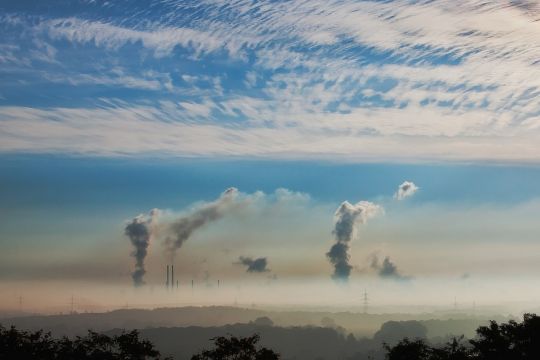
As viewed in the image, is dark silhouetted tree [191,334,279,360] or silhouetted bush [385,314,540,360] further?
dark silhouetted tree [191,334,279,360]

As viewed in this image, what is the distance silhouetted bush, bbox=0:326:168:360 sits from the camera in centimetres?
12556

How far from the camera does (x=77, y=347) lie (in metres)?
131

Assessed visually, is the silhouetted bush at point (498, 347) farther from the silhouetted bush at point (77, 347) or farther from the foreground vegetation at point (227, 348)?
the silhouetted bush at point (77, 347)

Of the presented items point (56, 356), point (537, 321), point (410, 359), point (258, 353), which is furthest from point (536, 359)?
point (56, 356)

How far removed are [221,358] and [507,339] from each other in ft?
159

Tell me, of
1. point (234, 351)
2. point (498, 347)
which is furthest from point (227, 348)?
point (498, 347)

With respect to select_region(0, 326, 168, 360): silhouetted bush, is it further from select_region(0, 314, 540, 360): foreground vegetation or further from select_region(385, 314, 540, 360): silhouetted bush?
select_region(385, 314, 540, 360): silhouetted bush

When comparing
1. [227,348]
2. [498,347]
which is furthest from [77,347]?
[498,347]

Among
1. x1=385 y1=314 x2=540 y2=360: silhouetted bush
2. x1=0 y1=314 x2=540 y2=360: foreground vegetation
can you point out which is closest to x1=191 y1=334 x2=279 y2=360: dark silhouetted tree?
x1=0 y1=314 x2=540 y2=360: foreground vegetation

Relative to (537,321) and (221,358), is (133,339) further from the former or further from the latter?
(537,321)

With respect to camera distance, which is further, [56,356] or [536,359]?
[56,356]

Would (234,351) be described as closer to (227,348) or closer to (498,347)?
(227,348)

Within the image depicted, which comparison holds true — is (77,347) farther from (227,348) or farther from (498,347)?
(498,347)

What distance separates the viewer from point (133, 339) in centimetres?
13212
